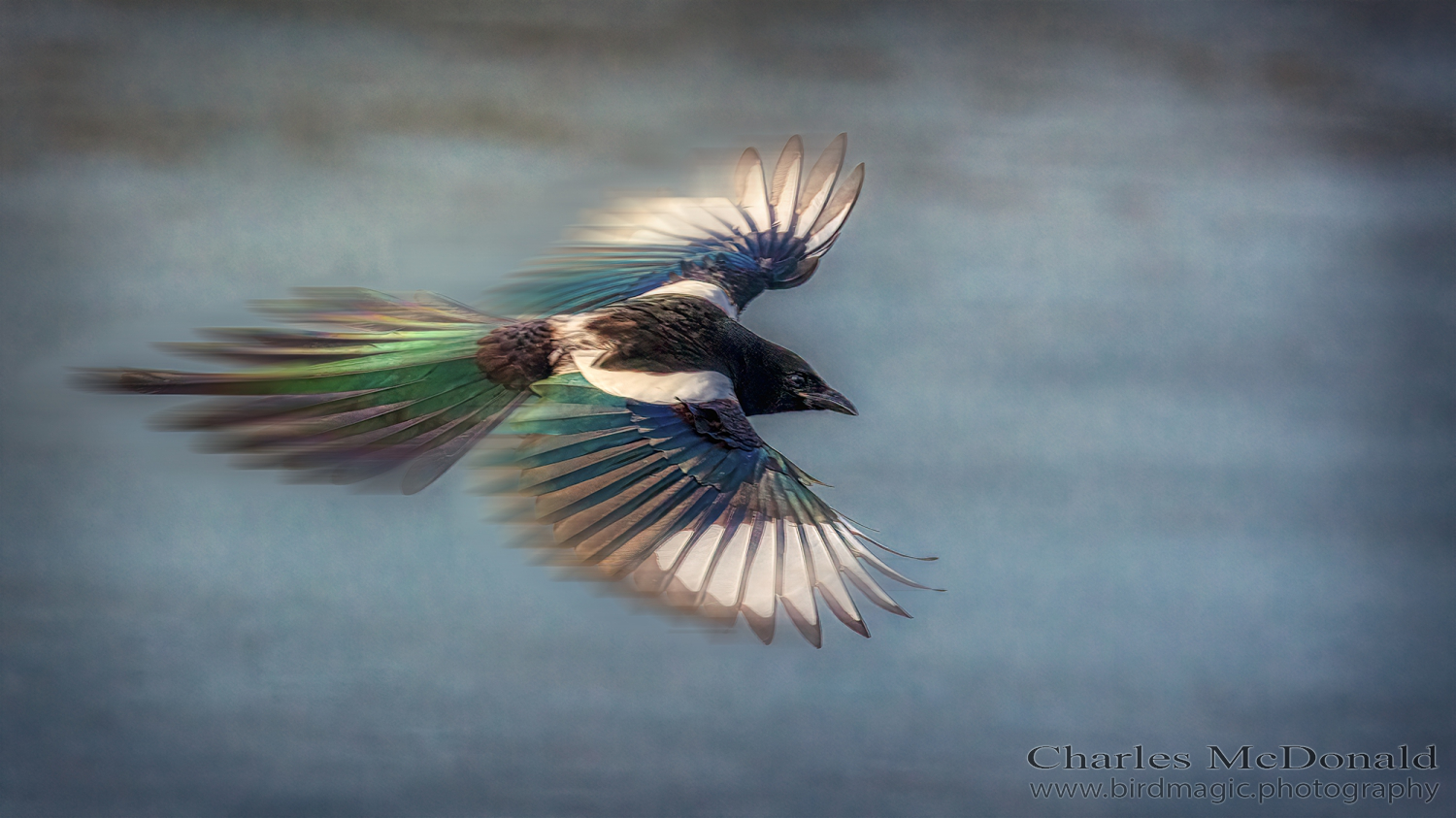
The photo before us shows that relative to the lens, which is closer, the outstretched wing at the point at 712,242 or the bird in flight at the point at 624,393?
the bird in flight at the point at 624,393

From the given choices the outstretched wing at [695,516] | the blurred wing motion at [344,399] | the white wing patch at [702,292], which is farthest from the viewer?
the white wing patch at [702,292]

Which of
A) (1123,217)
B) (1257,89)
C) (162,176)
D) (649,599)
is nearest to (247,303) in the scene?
(162,176)

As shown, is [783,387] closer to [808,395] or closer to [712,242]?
[808,395]

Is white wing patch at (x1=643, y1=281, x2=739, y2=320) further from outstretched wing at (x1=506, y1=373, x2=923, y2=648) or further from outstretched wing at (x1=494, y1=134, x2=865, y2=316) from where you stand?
outstretched wing at (x1=506, y1=373, x2=923, y2=648)

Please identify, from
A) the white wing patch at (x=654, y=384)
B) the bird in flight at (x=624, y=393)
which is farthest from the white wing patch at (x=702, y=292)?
the white wing patch at (x=654, y=384)

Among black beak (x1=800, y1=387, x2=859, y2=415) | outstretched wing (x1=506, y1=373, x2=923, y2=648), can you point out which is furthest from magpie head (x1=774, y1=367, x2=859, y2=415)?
outstretched wing (x1=506, y1=373, x2=923, y2=648)

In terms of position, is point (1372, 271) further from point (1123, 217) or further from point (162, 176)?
point (162, 176)

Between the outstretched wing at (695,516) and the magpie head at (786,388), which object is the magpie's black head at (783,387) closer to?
the magpie head at (786,388)
